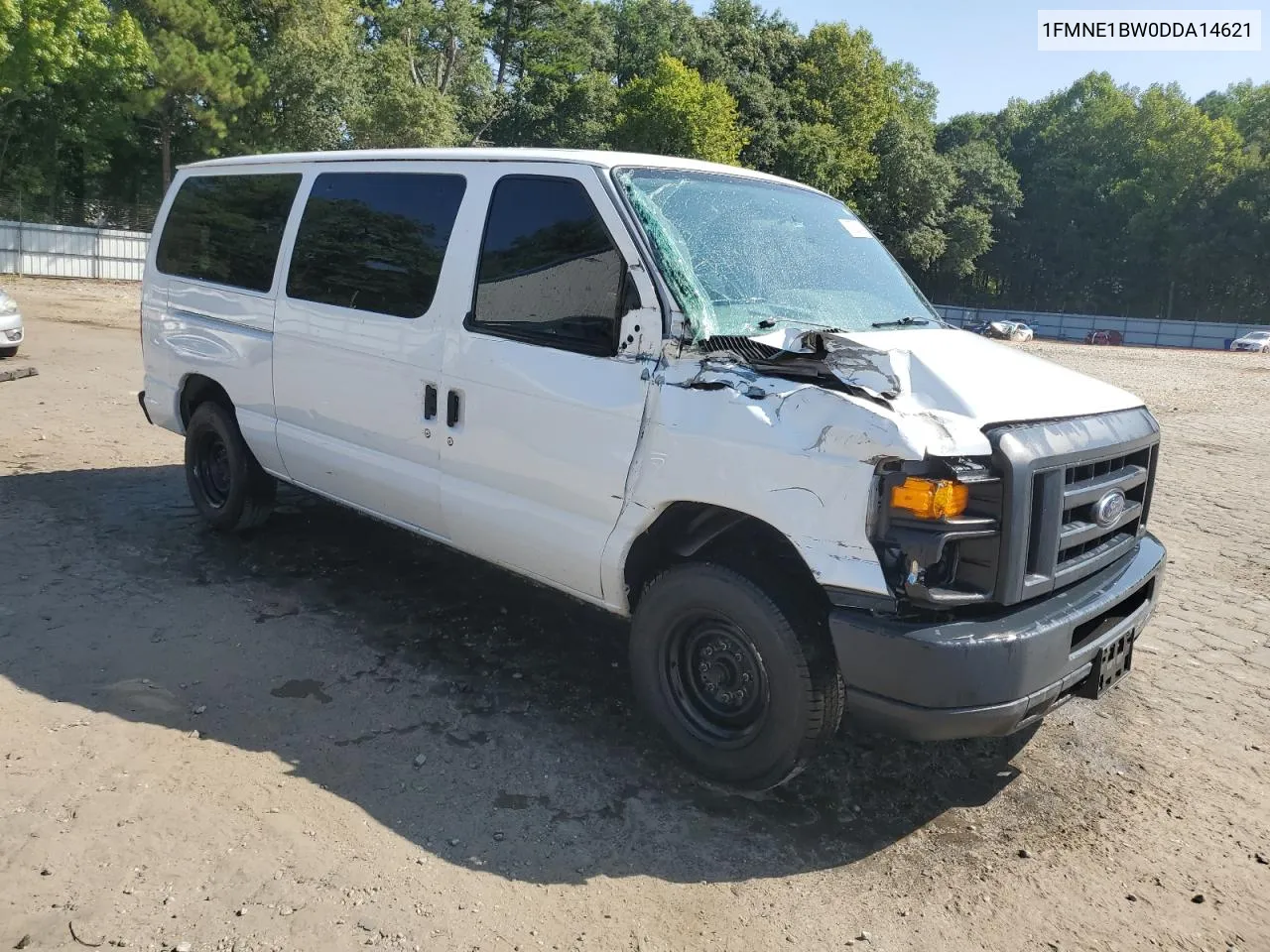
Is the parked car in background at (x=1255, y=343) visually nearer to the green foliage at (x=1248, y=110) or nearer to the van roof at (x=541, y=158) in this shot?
the green foliage at (x=1248, y=110)

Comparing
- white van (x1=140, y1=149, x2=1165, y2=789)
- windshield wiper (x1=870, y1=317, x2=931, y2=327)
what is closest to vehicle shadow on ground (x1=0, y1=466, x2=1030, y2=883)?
white van (x1=140, y1=149, x2=1165, y2=789)

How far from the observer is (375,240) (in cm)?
464

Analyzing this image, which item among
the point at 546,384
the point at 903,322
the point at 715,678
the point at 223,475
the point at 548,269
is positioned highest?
the point at 548,269

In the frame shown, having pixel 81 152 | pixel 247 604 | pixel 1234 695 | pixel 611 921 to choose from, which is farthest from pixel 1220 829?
pixel 81 152

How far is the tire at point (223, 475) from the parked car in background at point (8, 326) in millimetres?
8278

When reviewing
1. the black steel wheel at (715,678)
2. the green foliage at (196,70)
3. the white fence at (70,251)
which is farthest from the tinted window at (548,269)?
the green foliage at (196,70)

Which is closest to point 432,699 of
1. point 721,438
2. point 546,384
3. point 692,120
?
point 546,384

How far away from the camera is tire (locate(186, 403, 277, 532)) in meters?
5.71

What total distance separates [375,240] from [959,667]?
10.9ft

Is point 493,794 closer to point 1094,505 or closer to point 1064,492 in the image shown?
point 1064,492

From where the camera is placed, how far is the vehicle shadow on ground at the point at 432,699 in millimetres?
3271

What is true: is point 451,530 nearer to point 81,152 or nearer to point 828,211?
point 828,211

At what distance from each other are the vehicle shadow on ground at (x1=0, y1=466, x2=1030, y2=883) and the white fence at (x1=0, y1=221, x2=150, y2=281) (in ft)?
91.8

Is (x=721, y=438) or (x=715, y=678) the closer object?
(x=721, y=438)
